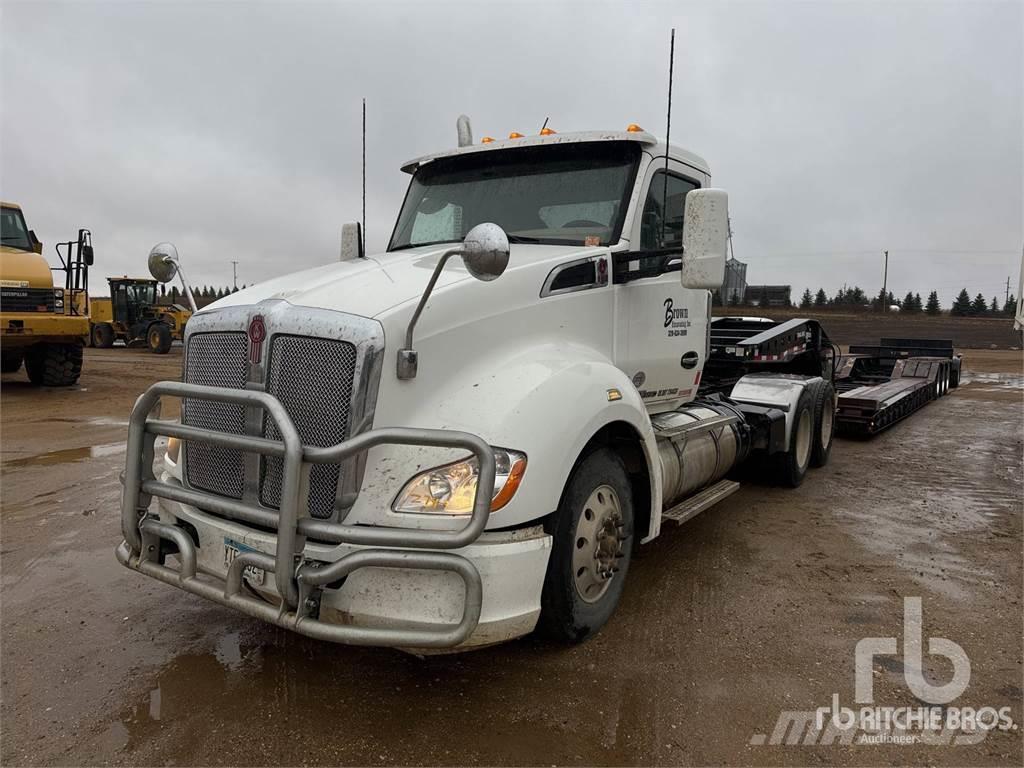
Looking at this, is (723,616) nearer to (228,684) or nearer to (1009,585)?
(1009,585)

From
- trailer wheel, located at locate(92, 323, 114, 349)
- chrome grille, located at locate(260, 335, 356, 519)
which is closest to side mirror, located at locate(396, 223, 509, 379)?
chrome grille, located at locate(260, 335, 356, 519)

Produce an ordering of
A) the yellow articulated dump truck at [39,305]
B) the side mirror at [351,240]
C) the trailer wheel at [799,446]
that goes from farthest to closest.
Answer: the yellow articulated dump truck at [39,305] → the trailer wheel at [799,446] → the side mirror at [351,240]

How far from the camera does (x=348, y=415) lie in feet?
8.72

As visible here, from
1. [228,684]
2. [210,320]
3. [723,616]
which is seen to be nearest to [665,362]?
[723,616]

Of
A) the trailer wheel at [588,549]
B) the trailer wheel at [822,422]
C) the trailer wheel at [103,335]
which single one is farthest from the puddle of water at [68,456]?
the trailer wheel at [103,335]

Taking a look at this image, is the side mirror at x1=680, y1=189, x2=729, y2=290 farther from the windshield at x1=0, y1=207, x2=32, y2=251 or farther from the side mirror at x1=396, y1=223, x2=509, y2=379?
the windshield at x1=0, y1=207, x2=32, y2=251

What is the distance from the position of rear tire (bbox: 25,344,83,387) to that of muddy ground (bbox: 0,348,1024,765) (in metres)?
9.28

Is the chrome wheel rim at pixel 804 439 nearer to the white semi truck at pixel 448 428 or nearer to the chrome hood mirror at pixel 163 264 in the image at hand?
the white semi truck at pixel 448 428

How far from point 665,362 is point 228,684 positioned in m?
3.05

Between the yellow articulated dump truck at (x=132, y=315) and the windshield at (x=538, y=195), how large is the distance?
76.0ft

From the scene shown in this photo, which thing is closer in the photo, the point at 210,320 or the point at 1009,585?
the point at 210,320

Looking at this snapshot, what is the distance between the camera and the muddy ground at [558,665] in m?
2.58

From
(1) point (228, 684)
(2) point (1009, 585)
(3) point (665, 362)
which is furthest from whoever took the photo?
(3) point (665, 362)

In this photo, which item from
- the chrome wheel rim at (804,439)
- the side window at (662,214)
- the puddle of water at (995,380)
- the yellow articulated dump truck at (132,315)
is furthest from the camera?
the yellow articulated dump truck at (132,315)
